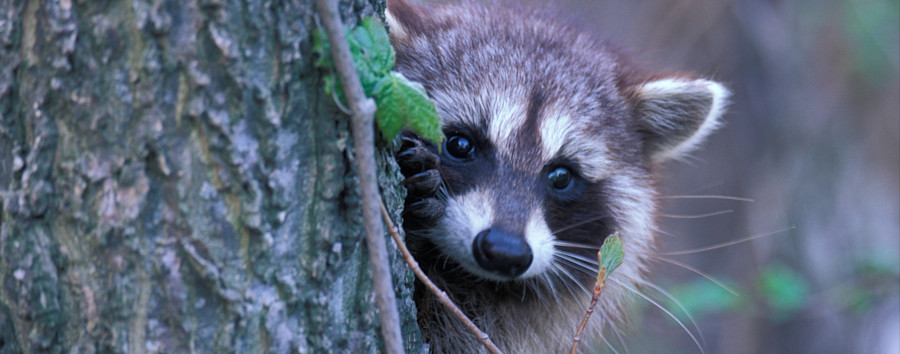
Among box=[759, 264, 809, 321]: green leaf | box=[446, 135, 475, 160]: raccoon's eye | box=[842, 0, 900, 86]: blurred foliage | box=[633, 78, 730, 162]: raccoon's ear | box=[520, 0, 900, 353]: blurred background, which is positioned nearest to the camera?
box=[446, 135, 475, 160]: raccoon's eye

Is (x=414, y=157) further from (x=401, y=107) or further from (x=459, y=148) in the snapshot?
(x=401, y=107)

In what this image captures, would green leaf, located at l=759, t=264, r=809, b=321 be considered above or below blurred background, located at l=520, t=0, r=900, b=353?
below

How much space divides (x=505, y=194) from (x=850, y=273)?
383cm

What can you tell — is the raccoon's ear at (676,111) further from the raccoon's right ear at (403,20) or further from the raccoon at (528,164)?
the raccoon's right ear at (403,20)

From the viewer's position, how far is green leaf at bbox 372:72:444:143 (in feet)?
5.11

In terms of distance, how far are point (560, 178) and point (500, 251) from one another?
1.85ft

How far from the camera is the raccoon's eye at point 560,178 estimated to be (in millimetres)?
2773

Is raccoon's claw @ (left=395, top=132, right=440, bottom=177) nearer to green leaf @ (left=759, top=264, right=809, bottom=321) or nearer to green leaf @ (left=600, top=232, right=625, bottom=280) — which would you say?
green leaf @ (left=600, top=232, right=625, bottom=280)

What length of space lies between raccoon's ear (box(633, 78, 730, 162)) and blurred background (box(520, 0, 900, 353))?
74.4 inches

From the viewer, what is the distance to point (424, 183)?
2309 millimetres

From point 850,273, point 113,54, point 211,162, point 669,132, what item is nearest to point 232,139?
point 211,162

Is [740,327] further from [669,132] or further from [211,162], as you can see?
[211,162]

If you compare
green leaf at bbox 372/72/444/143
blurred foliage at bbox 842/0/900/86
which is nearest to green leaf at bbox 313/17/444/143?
green leaf at bbox 372/72/444/143

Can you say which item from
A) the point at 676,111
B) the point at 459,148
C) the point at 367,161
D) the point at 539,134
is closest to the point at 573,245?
the point at 539,134
